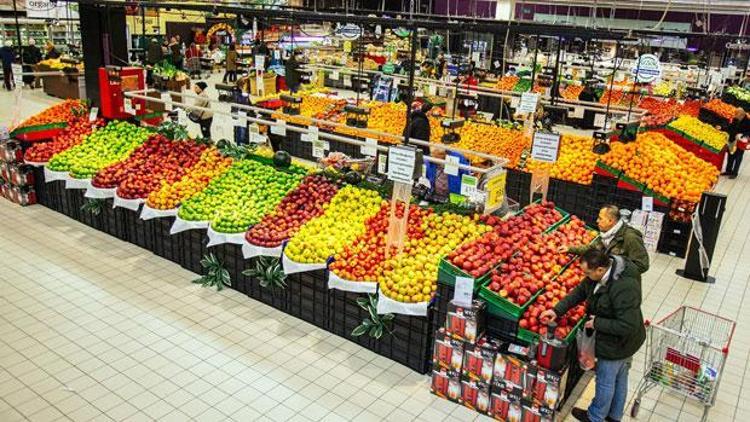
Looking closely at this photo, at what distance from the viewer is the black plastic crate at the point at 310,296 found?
19.0ft

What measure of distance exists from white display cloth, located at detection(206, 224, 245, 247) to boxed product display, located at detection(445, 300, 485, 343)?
245cm

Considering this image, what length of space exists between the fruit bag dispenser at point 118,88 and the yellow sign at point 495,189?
5678 millimetres

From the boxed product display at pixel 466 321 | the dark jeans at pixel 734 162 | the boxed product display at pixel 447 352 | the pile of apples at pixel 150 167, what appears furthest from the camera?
the dark jeans at pixel 734 162

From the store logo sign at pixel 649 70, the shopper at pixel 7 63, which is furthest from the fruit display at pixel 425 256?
the shopper at pixel 7 63

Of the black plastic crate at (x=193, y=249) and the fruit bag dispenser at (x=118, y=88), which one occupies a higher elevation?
the fruit bag dispenser at (x=118, y=88)

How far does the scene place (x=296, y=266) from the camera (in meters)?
5.68

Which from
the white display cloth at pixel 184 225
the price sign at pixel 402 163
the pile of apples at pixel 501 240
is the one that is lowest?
the white display cloth at pixel 184 225

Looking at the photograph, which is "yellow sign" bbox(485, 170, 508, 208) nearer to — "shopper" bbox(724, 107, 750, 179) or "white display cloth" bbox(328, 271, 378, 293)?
"white display cloth" bbox(328, 271, 378, 293)

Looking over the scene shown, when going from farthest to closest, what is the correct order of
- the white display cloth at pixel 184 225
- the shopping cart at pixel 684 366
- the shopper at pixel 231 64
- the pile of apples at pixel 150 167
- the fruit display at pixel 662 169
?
the shopper at pixel 231 64, the fruit display at pixel 662 169, the pile of apples at pixel 150 167, the white display cloth at pixel 184 225, the shopping cart at pixel 684 366

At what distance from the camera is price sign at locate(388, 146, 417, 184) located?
16.5 ft

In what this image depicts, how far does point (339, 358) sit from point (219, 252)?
1993 millimetres

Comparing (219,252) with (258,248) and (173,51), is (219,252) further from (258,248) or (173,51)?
(173,51)

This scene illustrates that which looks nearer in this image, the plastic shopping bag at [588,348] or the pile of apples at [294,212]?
the plastic shopping bag at [588,348]

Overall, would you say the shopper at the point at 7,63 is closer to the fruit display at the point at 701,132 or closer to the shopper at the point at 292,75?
the shopper at the point at 292,75
